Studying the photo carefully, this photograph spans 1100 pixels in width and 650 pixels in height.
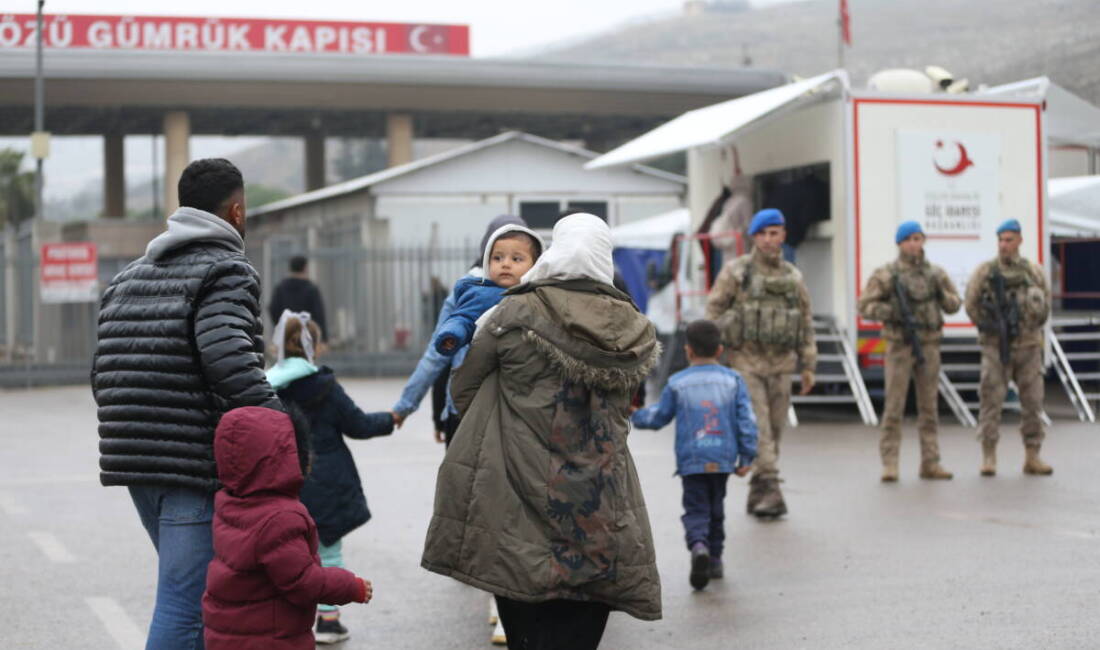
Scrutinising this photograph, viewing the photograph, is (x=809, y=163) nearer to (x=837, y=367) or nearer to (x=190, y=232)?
(x=837, y=367)

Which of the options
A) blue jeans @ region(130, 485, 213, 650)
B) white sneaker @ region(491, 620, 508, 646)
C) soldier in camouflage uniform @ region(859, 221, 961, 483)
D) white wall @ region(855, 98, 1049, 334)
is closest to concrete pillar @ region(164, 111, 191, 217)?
white wall @ region(855, 98, 1049, 334)

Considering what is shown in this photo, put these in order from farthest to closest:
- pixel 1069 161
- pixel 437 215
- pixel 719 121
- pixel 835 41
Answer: pixel 835 41 < pixel 437 215 < pixel 1069 161 < pixel 719 121

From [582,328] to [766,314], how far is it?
17.8ft

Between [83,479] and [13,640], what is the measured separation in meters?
5.80

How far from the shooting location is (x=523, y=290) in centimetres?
481

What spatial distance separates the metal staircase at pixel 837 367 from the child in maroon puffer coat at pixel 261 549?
11679mm

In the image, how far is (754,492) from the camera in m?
9.87

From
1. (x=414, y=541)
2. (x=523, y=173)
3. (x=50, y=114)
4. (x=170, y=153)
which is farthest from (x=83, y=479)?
(x=50, y=114)

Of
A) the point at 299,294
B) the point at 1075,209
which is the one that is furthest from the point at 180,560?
the point at 1075,209

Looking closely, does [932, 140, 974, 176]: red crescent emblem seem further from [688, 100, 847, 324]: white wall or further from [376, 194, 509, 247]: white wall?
[376, 194, 509, 247]: white wall

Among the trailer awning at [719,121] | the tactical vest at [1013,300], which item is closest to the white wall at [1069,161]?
the trailer awning at [719,121]

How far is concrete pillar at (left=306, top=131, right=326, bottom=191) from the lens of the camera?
49438mm

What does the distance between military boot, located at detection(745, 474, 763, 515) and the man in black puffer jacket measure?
5.68 meters

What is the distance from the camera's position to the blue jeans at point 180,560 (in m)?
4.54
